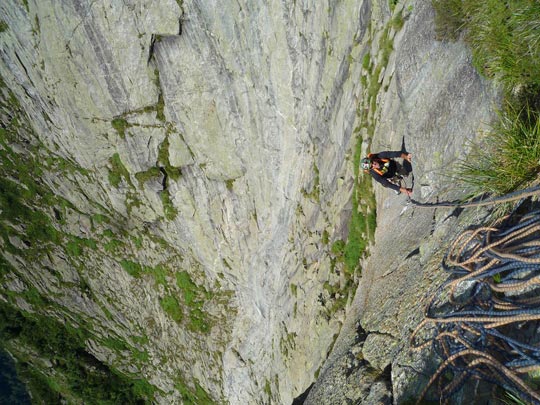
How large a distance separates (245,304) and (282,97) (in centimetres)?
1651

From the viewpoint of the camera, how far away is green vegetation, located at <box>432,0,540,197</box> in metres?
6.70

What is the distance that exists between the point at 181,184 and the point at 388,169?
60.5 feet

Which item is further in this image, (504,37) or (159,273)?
(159,273)

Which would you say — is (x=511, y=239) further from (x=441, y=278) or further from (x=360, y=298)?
(x=360, y=298)

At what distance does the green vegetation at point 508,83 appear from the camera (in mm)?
6703

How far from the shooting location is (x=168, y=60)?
22.9 metres

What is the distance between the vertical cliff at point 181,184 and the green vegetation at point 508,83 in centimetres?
596

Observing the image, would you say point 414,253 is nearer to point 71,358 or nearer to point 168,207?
point 168,207

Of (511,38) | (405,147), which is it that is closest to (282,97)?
(405,147)

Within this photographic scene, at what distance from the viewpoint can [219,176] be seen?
2583 cm

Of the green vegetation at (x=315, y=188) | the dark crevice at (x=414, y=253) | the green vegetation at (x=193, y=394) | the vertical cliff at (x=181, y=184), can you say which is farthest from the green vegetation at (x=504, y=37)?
the green vegetation at (x=193, y=394)

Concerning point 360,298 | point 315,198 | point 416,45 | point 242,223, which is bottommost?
point 360,298

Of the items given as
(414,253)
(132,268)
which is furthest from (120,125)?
(414,253)

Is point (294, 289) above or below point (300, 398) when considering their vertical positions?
above
